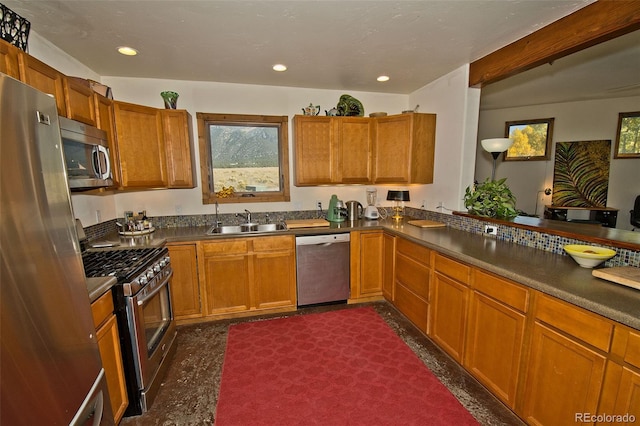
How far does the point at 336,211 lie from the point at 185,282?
6.20 feet

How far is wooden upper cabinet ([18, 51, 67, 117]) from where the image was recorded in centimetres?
156

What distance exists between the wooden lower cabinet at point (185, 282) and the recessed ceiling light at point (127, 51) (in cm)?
175

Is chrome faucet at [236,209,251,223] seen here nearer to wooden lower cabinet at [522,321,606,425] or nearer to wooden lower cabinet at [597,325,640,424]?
wooden lower cabinet at [522,321,606,425]

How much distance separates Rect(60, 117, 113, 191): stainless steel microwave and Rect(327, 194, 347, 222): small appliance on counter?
2287 mm

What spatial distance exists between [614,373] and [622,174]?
5.19 metres

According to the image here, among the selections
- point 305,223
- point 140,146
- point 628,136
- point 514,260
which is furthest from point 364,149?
point 628,136

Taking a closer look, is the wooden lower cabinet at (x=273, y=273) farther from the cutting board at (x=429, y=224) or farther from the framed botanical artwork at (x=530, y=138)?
the framed botanical artwork at (x=530, y=138)

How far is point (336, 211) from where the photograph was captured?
3545 mm

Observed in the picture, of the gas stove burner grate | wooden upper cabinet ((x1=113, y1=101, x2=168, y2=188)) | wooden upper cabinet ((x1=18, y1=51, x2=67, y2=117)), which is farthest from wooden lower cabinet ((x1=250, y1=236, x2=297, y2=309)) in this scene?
wooden upper cabinet ((x1=18, y1=51, x2=67, y2=117))

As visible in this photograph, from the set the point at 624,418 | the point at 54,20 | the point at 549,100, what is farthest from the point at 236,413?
the point at 549,100

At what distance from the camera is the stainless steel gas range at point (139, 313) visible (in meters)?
1.75

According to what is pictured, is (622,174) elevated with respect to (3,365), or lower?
elevated

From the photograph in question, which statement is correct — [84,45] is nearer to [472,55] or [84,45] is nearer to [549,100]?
[472,55]

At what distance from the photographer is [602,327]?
1246mm
